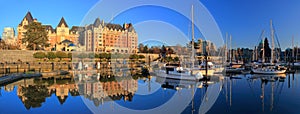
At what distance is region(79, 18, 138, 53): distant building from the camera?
1775 inches

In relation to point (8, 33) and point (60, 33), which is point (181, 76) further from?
point (8, 33)

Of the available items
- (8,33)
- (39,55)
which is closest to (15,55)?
(39,55)

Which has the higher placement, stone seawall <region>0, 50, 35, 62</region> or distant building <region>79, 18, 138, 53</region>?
distant building <region>79, 18, 138, 53</region>

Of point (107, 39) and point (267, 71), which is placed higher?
point (107, 39)

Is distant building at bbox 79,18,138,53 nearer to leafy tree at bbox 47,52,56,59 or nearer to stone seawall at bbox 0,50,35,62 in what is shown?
leafy tree at bbox 47,52,56,59

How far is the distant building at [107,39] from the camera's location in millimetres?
45088

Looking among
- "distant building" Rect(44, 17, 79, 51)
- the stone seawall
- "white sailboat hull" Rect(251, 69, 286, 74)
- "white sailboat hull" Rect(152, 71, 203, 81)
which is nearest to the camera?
"white sailboat hull" Rect(152, 71, 203, 81)

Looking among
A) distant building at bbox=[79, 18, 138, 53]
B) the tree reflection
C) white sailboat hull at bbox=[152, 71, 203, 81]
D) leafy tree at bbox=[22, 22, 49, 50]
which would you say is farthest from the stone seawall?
the tree reflection

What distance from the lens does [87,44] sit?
46.5 metres

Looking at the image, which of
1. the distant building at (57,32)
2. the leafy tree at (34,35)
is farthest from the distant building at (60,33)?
the leafy tree at (34,35)

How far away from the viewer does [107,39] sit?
54.1 metres

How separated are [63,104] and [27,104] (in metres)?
1.48

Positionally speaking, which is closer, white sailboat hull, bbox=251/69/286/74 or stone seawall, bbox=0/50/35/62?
white sailboat hull, bbox=251/69/286/74

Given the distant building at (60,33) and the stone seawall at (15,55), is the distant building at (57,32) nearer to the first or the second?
the distant building at (60,33)
